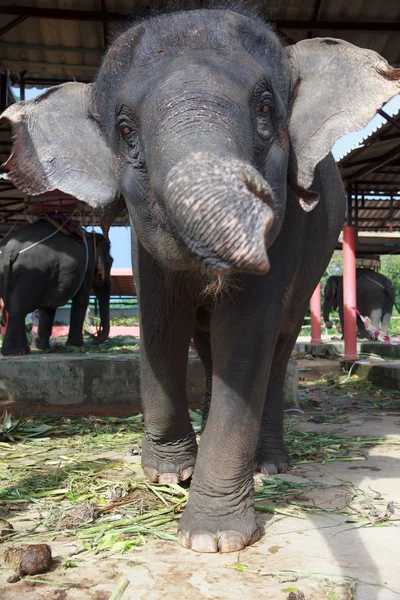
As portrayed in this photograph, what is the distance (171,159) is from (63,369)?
12.6 feet

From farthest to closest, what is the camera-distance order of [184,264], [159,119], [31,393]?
[31,393] → [184,264] → [159,119]

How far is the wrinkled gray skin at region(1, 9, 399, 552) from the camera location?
7.21 ft

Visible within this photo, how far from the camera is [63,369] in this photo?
560cm

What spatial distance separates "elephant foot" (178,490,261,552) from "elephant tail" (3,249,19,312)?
230 inches

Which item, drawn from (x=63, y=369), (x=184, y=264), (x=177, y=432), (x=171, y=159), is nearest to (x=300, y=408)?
(x=63, y=369)

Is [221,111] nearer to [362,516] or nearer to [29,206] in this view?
[362,516]

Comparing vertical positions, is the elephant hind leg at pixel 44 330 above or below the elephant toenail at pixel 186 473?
above

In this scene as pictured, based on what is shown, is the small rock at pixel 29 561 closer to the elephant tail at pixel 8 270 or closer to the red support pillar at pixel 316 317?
the elephant tail at pixel 8 270

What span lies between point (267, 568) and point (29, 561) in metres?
0.73

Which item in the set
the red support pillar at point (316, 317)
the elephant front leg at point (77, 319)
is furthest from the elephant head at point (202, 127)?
the red support pillar at point (316, 317)

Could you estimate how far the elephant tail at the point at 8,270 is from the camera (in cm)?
785

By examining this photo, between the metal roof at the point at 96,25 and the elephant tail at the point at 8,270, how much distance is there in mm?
2061

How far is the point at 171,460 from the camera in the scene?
10.7 ft

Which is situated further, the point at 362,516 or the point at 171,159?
the point at 362,516
